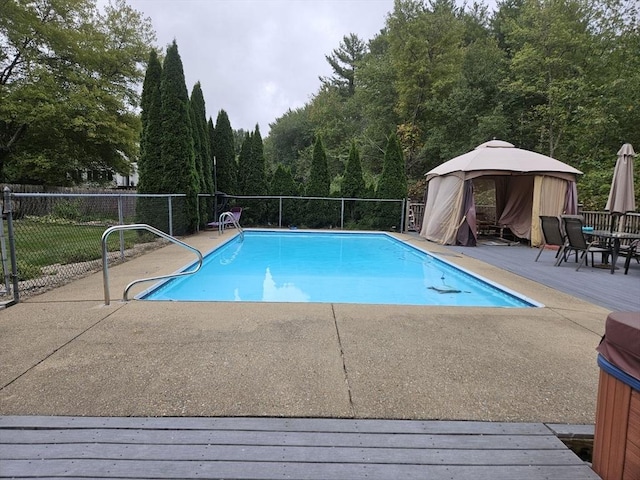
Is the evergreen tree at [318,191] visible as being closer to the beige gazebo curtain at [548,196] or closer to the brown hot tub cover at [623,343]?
the beige gazebo curtain at [548,196]

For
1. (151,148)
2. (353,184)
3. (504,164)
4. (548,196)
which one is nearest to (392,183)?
(353,184)

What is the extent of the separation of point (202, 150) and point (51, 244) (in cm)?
609

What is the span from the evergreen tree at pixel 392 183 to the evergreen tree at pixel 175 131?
6750 mm

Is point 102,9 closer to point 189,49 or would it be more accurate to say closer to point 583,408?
point 189,49

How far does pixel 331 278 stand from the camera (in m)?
6.68

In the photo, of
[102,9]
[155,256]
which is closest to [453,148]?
[155,256]

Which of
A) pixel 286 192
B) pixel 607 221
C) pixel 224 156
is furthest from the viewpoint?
pixel 286 192

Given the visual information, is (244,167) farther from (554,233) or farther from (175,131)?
(554,233)

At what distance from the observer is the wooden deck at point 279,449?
1.46 metres

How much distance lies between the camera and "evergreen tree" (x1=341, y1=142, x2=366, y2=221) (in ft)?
45.3

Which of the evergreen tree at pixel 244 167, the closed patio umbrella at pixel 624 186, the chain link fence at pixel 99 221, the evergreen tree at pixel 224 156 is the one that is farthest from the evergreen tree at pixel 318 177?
the closed patio umbrella at pixel 624 186

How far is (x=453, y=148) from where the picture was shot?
17.7 meters

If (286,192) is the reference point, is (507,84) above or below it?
above

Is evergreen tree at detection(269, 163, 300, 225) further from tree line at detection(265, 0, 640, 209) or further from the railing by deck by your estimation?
the railing by deck
